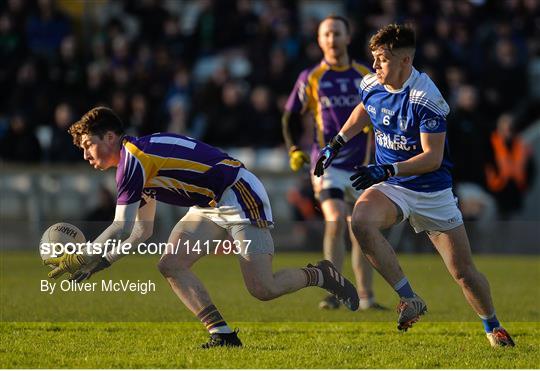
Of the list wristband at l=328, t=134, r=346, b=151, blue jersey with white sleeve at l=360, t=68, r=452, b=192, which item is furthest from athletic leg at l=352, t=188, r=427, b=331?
wristband at l=328, t=134, r=346, b=151

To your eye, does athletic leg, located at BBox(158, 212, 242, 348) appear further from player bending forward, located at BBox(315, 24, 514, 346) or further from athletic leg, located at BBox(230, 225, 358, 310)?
player bending forward, located at BBox(315, 24, 514, 346)

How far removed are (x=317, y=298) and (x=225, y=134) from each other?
6.09 metres

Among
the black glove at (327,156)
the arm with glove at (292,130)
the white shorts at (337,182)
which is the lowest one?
the white shorts at (337,182)

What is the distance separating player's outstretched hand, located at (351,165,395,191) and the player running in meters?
2.99

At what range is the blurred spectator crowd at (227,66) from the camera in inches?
695

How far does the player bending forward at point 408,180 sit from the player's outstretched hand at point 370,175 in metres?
0.01

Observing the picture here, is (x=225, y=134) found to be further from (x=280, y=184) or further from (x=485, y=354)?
(x=485, y=354)

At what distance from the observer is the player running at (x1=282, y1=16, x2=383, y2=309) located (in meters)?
11.1

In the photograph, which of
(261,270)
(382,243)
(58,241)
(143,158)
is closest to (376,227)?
(382,243)

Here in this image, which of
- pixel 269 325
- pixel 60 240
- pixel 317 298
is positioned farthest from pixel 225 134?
pixel 60 240

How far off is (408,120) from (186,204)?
1.58 metres

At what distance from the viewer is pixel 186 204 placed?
28.0ft

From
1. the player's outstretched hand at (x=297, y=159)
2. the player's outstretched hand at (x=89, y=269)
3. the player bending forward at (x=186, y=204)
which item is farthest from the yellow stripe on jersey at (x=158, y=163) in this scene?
the player's outstretched hand at (x=297, y=159)

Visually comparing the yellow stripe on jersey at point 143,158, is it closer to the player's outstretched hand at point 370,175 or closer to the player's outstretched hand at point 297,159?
the player's outstretched hand at point 370,175
